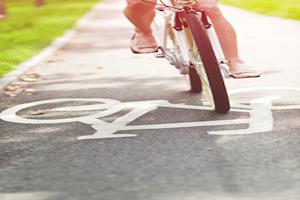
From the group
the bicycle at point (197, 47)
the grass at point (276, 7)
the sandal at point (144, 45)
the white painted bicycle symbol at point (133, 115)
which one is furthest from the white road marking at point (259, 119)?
the grass at point (276, 7)

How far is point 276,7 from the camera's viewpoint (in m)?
21.7

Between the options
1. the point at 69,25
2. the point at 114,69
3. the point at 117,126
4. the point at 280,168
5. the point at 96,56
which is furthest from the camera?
the point at 69,25

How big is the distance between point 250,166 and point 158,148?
30.4 inches

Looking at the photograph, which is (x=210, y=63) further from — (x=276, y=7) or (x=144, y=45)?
(x=276, y=7)

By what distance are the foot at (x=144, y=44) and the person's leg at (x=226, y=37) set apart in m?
1.25

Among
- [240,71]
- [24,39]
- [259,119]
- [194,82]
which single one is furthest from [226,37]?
[24,39]

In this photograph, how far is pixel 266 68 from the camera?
9289 millimetres

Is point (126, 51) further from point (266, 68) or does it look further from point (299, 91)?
point (299, 91)

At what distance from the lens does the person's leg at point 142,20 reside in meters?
7.55

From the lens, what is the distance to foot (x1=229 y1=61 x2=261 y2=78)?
20.4ft

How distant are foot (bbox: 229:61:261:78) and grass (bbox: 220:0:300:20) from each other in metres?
11.7

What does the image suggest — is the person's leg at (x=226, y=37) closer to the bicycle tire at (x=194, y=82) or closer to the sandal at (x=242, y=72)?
the sandal at (x=242, y=72)

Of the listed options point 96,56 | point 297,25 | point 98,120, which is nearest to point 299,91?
point 98,120

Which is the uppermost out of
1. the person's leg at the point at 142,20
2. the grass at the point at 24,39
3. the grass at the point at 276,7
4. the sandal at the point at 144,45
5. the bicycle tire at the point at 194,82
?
the person's leg at the point at 142,20
